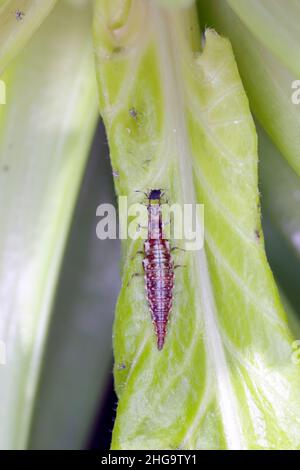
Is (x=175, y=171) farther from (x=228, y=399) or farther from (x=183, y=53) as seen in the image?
(x=228, y=399)

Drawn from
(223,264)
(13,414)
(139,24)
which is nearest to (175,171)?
(223,264)

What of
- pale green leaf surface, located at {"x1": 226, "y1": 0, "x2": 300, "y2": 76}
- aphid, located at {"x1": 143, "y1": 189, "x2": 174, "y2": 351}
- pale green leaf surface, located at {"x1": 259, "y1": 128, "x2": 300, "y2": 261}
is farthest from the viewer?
pale green leaf surface, located at {"x1": 259, "y1": 128, "x2": 300, "y2": 261}

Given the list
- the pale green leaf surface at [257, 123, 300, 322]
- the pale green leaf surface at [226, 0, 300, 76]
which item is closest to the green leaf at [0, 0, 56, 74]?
the pale green leaf surface at [226, 0, 300, 76]

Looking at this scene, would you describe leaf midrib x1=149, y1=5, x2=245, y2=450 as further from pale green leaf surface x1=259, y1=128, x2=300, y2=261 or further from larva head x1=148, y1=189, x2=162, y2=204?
pale green leaf surface x1=259, y1=128, x2=300, y2=261

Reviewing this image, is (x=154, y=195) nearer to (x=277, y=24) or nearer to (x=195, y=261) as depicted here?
(x=195, y=261)

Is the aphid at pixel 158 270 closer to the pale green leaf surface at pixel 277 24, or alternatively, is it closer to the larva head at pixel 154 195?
the larva head at pixel 154 195

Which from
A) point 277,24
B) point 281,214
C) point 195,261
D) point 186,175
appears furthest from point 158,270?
point 277,24

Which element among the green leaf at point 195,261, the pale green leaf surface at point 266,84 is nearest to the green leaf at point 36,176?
the green leaf at point 195,261

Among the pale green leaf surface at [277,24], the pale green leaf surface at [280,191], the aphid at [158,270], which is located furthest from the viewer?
the pale green leaf surface at [280,191]
